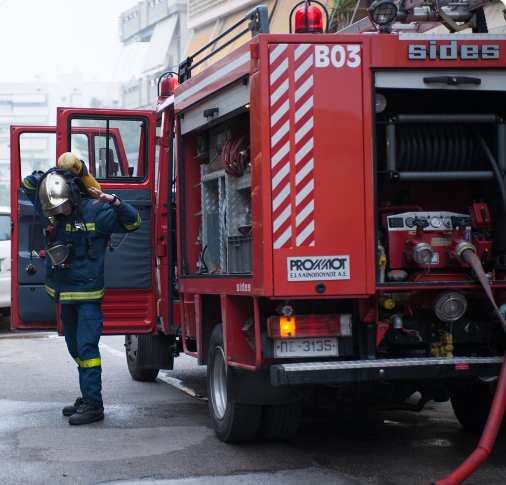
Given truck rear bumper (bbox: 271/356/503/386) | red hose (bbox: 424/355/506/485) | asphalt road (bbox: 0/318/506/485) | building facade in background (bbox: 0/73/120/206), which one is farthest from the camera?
building facade in background (bbox: 0/73/120/206)

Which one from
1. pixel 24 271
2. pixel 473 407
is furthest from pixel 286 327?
pixel 24 271

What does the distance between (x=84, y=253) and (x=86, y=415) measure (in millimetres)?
1259

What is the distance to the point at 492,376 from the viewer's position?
18.3 feet

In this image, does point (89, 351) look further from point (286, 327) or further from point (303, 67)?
point (303, 67)

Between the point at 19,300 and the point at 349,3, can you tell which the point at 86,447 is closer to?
the point at 19,300

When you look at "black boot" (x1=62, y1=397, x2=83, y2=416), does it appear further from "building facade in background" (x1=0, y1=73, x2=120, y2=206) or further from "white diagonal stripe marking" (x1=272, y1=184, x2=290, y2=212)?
"building facade in background" (x1=0, y1=73, x2=120, y2=206)

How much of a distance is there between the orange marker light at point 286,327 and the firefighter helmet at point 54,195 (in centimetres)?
251

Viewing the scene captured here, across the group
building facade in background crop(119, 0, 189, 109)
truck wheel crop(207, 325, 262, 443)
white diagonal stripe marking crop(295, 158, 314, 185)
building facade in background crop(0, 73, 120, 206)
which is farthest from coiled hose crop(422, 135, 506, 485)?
building facade in background crop(0, 73, 120, 206)

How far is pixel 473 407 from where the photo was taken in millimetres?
6781

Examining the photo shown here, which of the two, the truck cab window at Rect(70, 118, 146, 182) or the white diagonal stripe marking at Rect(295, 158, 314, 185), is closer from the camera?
the white diagonal stripe marking at Rect(295, 158, 314, 185)

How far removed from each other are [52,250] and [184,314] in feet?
3.76

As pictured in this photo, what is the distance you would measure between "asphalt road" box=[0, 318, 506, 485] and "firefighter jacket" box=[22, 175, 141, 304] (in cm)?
103

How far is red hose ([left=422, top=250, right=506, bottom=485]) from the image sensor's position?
4984mm

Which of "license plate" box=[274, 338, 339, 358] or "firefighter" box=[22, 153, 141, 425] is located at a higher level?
"firefighter" box=[22, 153, 141, 425]
